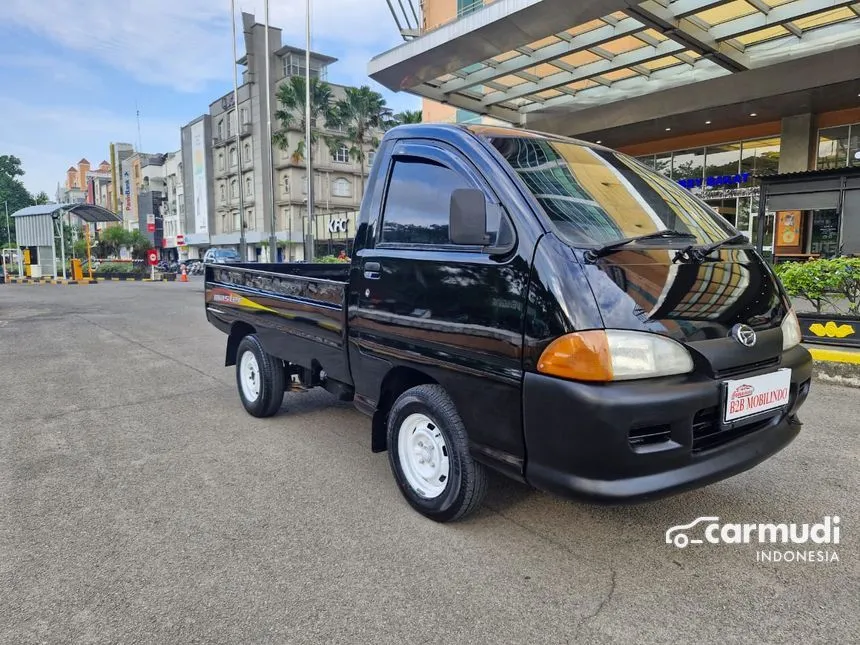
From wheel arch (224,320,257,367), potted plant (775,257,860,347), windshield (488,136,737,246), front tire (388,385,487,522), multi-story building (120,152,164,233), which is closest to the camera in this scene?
windshield (488,136,737,246)

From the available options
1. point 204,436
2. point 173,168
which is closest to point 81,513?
point 204,436

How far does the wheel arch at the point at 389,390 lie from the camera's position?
10.6 ft

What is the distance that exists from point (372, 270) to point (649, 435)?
1.80 meters

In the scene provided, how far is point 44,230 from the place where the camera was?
1208 inches

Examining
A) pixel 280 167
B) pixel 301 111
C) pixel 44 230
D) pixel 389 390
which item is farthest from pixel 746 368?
pixel 280 167

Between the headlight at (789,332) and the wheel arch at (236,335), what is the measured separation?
399 cm

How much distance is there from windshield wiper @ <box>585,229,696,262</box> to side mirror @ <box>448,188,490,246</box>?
1.58 ft

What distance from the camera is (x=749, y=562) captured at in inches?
106

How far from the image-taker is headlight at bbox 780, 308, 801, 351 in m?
2.85

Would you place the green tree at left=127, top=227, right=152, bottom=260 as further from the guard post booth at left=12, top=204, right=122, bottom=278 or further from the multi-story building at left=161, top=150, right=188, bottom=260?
the guard post booth at left=12, top=204, right=122, bottom=278

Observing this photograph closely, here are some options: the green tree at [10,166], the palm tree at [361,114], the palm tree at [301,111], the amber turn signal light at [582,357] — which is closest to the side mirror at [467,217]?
the amber turn signal light at [582,357]

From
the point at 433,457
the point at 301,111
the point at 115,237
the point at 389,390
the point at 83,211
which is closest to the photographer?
the point at 433,457

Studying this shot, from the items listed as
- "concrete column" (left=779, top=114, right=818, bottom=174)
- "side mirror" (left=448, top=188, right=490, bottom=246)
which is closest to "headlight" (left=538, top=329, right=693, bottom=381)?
"side mirror" (left=448, top=188, right=490, bottom=246)

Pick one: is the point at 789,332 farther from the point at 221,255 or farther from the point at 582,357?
the point at 221,255
